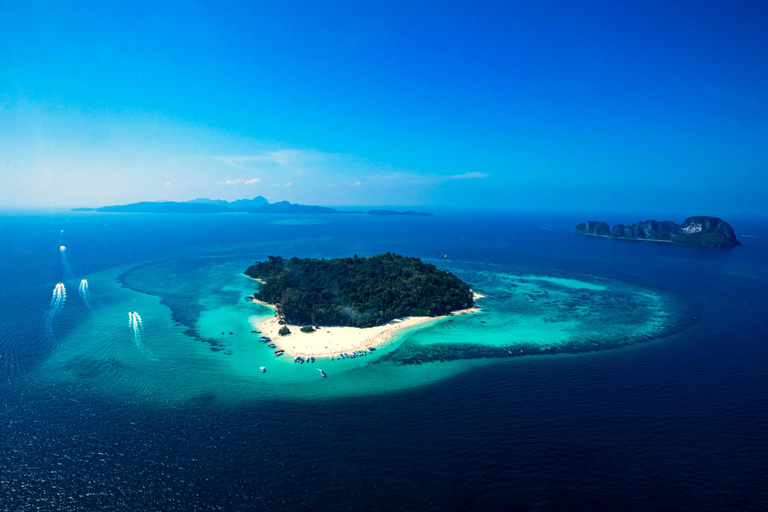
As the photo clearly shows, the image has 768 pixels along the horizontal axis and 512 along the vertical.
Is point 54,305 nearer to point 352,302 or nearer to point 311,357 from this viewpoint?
point 311,357

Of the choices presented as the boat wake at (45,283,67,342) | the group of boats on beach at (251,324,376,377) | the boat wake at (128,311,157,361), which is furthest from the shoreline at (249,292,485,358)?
the boat wake at (45,283,67,342)

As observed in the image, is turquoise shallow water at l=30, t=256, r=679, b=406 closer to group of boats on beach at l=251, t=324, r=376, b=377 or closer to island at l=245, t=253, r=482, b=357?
group of boats on beach at l=251, t=324, r=376, b=377

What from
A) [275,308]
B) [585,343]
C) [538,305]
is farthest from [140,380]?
[538,305]

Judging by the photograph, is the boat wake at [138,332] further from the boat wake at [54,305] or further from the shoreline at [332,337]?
the shoreline at [332,337]

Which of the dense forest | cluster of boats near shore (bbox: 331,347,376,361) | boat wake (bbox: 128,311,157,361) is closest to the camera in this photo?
boat wake (bbox: 128,311,157,361)

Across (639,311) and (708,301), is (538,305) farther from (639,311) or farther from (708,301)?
(708,301)

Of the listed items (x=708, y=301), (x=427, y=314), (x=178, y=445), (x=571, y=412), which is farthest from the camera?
(x=708, y=301)

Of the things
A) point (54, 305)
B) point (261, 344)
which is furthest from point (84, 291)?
point (261, 344)

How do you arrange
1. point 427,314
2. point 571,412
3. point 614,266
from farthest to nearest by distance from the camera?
point 614,266
point 427,314
point 571,412
